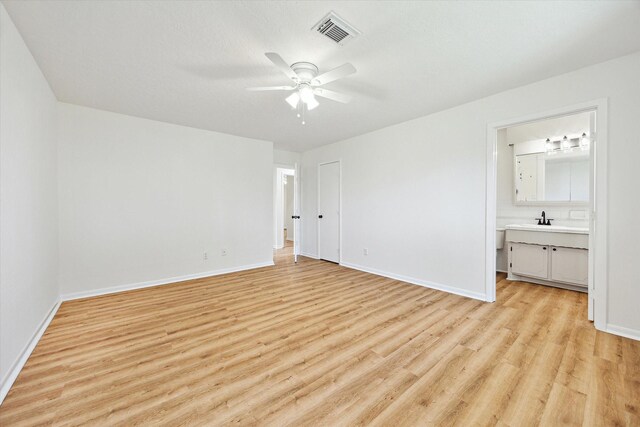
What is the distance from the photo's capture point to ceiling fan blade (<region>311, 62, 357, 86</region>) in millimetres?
1955

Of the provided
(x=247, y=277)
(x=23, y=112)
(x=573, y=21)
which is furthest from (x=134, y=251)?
(x=573, y=21)

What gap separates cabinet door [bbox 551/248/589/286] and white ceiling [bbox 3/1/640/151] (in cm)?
239

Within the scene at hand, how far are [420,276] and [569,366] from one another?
77.8 inches

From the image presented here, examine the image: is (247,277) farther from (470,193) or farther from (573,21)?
(573,21)

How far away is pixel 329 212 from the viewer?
216 inches

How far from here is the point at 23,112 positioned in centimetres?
206

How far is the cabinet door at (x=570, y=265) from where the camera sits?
334 cm

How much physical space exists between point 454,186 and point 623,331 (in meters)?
2.06

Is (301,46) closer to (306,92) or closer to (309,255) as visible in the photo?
(306,92)

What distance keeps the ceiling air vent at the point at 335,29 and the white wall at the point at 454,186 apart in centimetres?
217

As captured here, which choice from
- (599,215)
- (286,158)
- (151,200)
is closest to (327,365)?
(599,215)

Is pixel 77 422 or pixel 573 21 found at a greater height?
pixel 573 21

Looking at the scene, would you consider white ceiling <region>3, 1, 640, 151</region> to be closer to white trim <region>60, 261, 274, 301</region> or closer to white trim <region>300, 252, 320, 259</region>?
white trim <region>60, 261, 274, 301</region>

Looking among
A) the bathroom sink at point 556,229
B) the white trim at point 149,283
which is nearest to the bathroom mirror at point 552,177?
the bathroom sink at point 556,229
